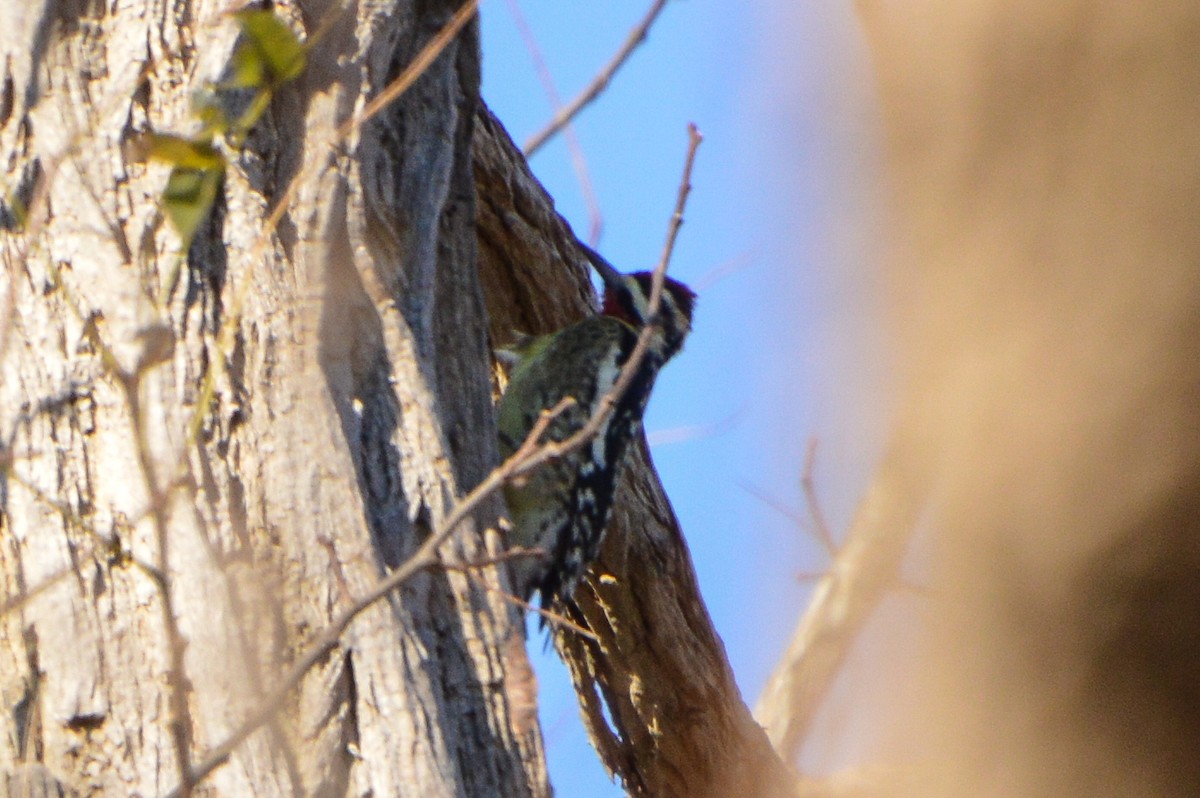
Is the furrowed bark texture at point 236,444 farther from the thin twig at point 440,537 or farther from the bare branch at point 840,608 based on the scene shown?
the bare branch at point 840,608

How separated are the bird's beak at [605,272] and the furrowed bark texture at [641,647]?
26cm

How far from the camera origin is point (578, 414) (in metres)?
3.86

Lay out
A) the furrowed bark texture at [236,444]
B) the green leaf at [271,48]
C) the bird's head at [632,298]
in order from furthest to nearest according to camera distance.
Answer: the bird's head at [632,298] → the furrowed bark texture at [236,444] → the green leaf at [271,48]

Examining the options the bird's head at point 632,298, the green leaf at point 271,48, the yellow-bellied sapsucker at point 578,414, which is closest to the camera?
the green leaf at point 271,48

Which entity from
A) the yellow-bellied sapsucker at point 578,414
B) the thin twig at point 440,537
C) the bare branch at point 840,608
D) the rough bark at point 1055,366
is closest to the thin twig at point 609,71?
the thin twig at point 440,537

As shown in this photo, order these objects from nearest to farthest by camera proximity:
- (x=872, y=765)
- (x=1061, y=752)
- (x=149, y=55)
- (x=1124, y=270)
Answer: (x=149, y=55) → (x=1124, y=270) → (x=1061, y=752) → (x=872, y=765)

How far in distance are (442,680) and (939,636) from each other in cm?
186

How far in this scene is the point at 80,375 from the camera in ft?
6.90

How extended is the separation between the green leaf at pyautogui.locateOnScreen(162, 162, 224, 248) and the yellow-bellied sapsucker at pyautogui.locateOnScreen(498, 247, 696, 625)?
1.40m

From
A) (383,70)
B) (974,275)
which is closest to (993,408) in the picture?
(974,275)

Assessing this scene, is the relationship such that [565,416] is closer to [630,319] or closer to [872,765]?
[630,319]

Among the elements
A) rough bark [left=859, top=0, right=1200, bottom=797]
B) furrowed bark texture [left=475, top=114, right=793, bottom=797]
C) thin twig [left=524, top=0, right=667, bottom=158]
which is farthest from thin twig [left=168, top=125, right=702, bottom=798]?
furrowed bark texture [left=475, top=114, right=793, bottom=797]

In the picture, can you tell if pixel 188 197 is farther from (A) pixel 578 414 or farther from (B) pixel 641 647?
(B) pixel 641 647

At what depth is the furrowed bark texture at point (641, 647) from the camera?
388cm
